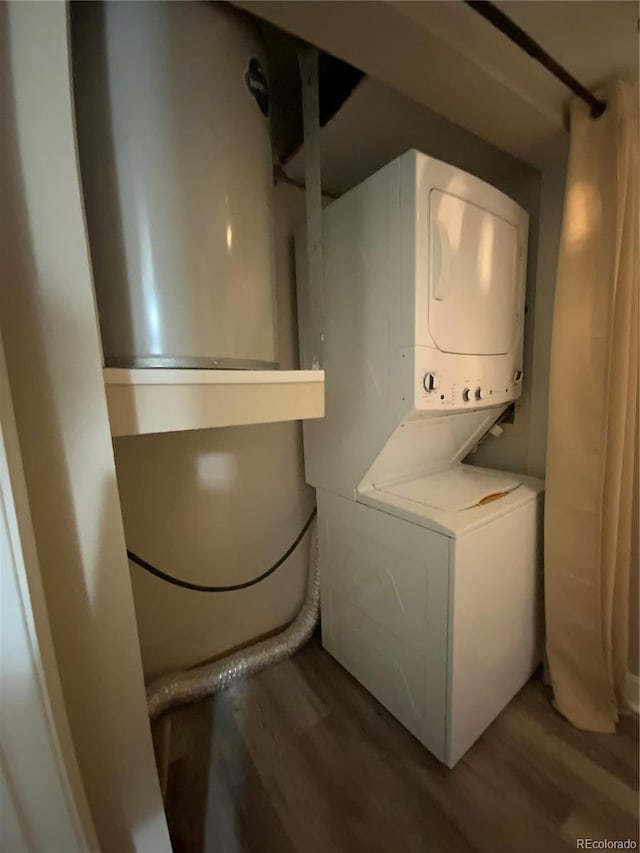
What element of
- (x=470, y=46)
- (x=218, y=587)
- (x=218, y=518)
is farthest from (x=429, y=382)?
(x=218, y=587)

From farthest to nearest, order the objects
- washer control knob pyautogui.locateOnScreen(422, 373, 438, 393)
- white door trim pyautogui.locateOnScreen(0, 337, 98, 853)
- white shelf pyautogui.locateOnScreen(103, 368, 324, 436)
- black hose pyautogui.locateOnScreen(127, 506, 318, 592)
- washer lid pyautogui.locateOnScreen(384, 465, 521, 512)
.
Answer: black hose pyautogui.locateOnScreen(127, 506, 318, 592), washer lid pyautogui.locateOnScreen(384, 465, 521, 512), washer control knob pyautogui.locateOnScreen(422, 373, 438, 393), white shelf pyautogui.locateOnScreen(103, 368, 324, 436), white door trim pyautogui.locateOnScreen(0, 337, 98, 853)

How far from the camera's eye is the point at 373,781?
1.09m

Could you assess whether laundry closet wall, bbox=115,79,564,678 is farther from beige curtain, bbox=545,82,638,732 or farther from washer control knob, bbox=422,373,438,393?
washer control knob, bbox=422,373,438,393

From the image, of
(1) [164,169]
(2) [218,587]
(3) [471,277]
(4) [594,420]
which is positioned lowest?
(2) [218,587]

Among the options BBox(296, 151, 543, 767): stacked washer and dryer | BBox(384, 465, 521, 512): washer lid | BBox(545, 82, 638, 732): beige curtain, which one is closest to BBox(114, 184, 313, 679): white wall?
BBox(296, 151, 543, 767): stacked washer and dryer

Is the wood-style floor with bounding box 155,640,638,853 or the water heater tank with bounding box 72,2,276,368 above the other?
the water heater tank with bounding box 72,2,276,368

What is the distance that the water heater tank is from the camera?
2.24ft

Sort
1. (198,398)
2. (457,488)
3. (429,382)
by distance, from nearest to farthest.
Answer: (198,398) → (429,382) → (457,488)

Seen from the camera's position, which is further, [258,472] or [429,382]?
[258,472]

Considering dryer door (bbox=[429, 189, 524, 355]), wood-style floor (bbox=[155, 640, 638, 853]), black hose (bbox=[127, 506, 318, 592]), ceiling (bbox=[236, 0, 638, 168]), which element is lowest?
wood-style floor (bbox=[155, 640, 638, 853])

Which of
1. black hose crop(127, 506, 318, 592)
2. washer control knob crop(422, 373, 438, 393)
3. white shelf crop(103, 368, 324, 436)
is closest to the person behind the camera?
white shelf crop(103, 368, 324, 436)

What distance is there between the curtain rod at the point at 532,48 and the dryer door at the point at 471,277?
32cm

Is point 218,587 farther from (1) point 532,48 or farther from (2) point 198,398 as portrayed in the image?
(1) point 532,48

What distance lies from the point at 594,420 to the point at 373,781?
1.39m
